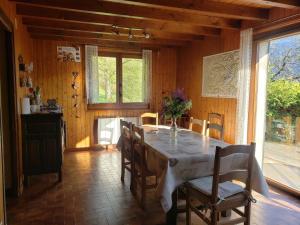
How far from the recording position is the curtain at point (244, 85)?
11.4 ft

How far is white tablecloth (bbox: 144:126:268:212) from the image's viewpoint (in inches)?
80.7

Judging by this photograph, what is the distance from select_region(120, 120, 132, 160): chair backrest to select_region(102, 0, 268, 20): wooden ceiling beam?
1.48 metres

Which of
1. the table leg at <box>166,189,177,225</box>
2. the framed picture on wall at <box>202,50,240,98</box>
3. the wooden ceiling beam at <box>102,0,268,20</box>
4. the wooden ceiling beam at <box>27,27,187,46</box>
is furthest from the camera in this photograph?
the wooden ceiling beam at <box>27,27,187,46</box>

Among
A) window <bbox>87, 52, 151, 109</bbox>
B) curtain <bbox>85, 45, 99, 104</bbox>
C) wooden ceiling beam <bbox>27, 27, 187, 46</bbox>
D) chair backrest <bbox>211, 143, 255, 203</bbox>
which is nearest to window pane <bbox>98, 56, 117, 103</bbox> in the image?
window <bbox>87, 52, 151, 109</bbox>

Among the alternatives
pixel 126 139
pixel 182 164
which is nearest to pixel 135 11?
pixel 126 139

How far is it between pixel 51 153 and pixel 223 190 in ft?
7.90

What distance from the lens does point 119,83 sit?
539 cm

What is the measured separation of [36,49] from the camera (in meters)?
4.72

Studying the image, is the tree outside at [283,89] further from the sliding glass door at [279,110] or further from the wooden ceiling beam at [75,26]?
the wooden ceiling beam at [75,26]

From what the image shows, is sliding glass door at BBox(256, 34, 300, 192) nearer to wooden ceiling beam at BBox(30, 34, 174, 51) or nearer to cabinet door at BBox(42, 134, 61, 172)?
wooden ceiling beam at BBox(30, 34, 174, 51)

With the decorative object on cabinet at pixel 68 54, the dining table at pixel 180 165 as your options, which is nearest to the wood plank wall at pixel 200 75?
the dining table at pixel 180 165

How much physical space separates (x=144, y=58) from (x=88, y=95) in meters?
1.53

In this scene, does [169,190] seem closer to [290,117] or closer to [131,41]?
[290,117]

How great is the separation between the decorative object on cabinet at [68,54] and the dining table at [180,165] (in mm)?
3200
